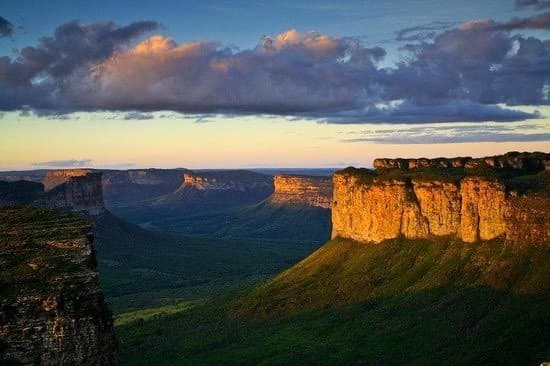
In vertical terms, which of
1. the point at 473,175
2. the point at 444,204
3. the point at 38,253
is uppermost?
the point at 473,175

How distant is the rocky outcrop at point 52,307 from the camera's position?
3456cm

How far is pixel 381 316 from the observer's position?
10338cm

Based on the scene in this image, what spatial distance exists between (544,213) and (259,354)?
4581 cm

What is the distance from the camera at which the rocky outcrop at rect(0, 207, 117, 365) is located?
1361 inches

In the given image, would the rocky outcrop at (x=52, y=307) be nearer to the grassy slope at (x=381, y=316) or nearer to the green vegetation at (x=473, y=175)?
the grassy slope at (x=381, y=316)

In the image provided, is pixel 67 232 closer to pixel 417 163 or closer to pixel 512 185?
pixel 512 185

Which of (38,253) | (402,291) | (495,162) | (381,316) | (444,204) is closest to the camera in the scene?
(38,253)

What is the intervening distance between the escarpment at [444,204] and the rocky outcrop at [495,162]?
485 millimetres

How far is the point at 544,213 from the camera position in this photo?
97.2 metres

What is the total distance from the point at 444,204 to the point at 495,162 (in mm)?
13821

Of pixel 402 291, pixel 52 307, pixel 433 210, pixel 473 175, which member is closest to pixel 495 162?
pixel 473 175

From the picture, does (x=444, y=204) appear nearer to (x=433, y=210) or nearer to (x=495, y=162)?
(x=433, y=210)

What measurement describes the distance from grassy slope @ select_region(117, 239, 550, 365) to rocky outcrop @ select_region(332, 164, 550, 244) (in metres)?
2.88

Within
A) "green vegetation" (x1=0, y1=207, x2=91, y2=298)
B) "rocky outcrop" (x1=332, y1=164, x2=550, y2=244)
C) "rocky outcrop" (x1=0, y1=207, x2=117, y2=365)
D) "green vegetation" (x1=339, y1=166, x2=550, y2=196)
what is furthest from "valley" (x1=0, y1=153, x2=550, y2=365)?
"rocky outcrop" (x1=0, y1=207, x2=117, y2=365)
